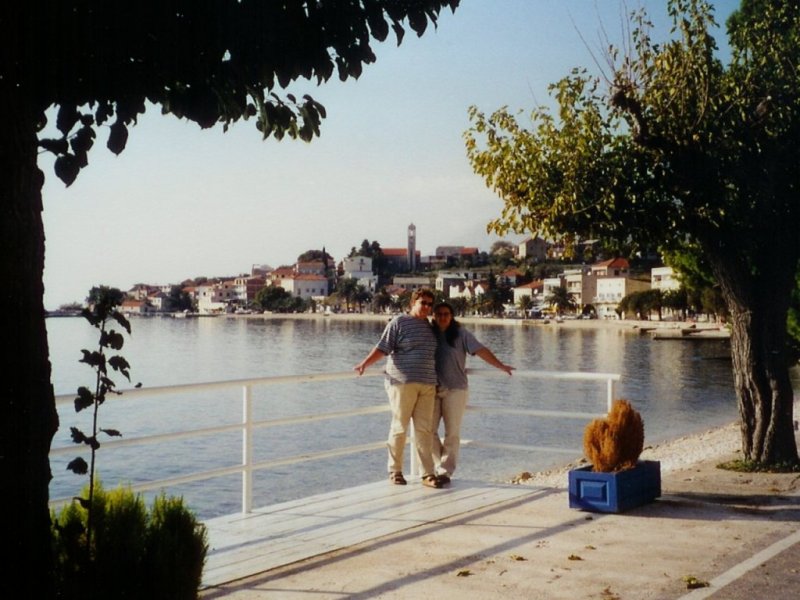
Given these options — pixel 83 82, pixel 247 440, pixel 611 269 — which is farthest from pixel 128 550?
pixel 611 269

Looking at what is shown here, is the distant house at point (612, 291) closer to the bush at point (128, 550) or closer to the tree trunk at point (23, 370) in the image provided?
the bush at point (128, 550)

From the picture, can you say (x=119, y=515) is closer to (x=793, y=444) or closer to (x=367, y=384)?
A: (x=793, y=444)

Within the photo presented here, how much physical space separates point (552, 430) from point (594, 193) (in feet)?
74.7

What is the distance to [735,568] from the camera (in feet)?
19.4

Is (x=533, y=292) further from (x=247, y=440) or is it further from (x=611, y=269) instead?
(x=247, y=440)

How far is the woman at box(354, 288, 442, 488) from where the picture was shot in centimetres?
865

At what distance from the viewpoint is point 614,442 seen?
25.4 feet

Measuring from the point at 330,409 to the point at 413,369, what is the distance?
3268cm

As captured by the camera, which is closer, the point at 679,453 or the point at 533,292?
the point at 679,453

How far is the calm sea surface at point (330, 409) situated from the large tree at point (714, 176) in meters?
2.36

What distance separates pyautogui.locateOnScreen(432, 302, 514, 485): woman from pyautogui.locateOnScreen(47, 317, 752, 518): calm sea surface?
116 centimetres

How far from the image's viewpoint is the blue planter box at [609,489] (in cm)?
749

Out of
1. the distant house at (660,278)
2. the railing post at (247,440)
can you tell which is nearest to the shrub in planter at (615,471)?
the railing post at (247,440)

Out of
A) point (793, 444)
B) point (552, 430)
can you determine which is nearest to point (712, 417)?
point (552, 430)
